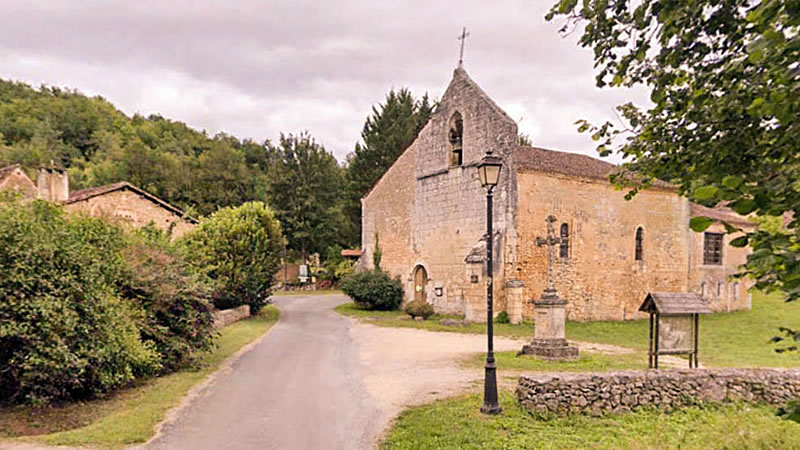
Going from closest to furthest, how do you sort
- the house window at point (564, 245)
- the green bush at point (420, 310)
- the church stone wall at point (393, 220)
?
the house window at point (564, 245), the green bush at point (420, 310), the church stone wall at point (393, 220)

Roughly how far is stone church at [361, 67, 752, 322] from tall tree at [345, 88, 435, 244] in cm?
1779

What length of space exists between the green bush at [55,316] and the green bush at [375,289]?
16169 millimetres

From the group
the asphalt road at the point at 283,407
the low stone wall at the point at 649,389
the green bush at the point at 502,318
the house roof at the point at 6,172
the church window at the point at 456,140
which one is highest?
the church window at the point at 456,140

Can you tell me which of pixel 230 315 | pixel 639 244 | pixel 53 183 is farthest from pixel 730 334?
pixel 53 183

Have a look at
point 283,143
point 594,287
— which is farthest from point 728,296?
point 283,143

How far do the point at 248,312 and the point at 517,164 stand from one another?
1285 cm

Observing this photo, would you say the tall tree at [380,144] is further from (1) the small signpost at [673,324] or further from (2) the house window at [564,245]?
(1) the small signpost at [673,324]

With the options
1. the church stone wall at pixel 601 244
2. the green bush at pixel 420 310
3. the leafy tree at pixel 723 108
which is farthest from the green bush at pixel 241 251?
the leafy tree at pixel 723 108

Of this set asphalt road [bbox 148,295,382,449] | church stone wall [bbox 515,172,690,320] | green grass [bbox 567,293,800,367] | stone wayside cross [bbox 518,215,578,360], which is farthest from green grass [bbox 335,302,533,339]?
asphalt road [bbox 148,295,382,449]

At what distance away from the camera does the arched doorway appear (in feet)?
81.3

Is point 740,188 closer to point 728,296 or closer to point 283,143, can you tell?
point 728,296

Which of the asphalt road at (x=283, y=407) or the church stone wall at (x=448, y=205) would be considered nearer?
the asphalt road at (x=283, y=407)

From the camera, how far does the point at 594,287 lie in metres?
21.7

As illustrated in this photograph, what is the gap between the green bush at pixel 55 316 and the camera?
7.50m
